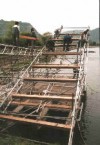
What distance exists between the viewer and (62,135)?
13.0m

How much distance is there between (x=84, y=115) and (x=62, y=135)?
18.0ft

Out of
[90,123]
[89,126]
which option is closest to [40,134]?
[89,126]

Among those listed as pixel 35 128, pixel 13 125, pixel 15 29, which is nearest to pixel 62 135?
pixel 35 128

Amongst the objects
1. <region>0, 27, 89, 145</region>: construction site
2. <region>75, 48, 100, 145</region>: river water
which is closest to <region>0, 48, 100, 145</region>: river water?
<region>75, 48, 100, 145</region>: river water

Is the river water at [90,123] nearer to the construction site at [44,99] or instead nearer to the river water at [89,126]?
the river water at [89,126]

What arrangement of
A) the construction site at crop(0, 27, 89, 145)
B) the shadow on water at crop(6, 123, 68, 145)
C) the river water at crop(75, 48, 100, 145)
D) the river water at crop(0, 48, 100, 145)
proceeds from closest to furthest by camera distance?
the construction site at crop(0, 27, 89, 145), the shadow on water at crop(6, 123, 68, 145), the river water at crop(0, 48, 100, 145), the river water at crop(75, 48, 100, 145)

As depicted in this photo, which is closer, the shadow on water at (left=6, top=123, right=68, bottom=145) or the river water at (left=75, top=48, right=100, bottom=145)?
the shadow on water at (left=6, top=123, right=68, bottom=145)

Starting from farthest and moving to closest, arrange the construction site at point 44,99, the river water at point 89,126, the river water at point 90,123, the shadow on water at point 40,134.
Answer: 1. the river water at point 90,123
2. the river water at point 89,126
3. the shadow on water at point 40,134
4. the construction site at point 44,99

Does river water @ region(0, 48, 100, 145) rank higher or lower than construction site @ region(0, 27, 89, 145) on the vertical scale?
lower

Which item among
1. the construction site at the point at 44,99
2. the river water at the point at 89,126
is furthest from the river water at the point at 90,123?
the construction site at the point at 44,99

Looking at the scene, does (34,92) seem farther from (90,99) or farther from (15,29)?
(90,99)

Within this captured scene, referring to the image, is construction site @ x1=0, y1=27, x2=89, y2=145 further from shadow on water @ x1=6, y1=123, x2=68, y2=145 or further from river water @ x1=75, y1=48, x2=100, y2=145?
river water @ x1=75, y1=48, x2=100, y2=145

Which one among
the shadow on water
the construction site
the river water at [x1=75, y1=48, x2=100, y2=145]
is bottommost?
the river water at [x1=75, y1=48, x2=100, y2=145]

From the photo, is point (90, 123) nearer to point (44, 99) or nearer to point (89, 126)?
point (89, 126)
